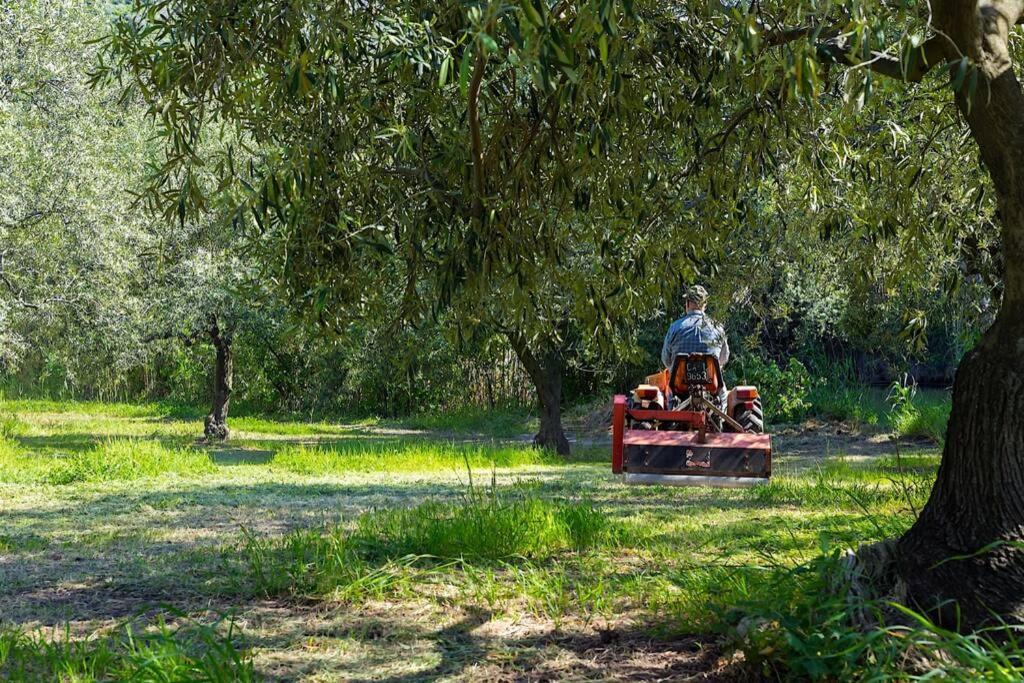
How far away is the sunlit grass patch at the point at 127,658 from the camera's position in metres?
3.32

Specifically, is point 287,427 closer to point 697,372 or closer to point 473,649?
point 697,372

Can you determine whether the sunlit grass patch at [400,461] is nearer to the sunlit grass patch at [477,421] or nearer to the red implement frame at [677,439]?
the red implement frame at [677,439]

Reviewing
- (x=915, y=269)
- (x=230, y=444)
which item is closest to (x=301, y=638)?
(x=915, y=269)

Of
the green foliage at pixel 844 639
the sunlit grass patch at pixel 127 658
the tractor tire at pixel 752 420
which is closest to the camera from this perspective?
the green foliage at pixel 844 639

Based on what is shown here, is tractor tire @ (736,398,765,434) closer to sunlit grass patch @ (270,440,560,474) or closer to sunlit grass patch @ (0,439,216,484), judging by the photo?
sunlit grass patch @ (270,440,560,474)

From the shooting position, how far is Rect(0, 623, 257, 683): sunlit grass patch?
3320 millimetres

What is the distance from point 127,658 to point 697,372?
7.13m

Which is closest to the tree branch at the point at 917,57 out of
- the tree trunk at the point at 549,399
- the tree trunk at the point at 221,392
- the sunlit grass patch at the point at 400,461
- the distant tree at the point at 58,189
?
the sunlit grass patch at the point at 400,461

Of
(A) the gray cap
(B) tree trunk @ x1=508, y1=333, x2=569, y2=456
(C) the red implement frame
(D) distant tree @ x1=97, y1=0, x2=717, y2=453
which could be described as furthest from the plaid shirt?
(B) tree trunk @ x1=508, y1=333, x2=569, y2=456

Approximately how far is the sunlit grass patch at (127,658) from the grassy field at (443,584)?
0.04ft

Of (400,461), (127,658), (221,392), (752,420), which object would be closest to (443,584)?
(127,658)

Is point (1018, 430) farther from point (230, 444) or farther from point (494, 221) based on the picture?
point (230, 444)

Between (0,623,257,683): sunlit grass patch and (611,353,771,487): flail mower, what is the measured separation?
17.5 ft

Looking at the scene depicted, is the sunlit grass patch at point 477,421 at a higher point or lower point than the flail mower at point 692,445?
lower
